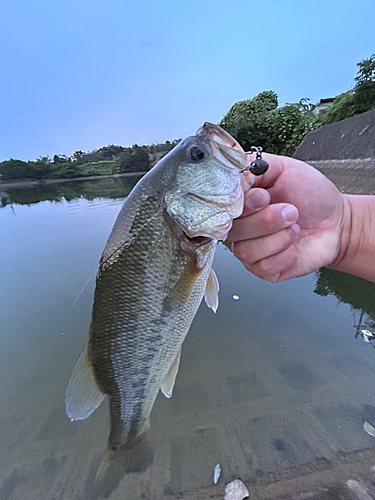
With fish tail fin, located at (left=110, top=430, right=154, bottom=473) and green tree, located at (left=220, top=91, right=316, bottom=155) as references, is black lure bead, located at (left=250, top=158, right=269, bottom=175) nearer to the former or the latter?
fish tail fin, located at (left=110, top=430, right=154, bottom=473)

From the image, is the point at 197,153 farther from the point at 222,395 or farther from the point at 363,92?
the point at 363,92

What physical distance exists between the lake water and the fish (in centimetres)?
182

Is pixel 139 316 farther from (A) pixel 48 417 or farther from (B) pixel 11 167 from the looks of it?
(B) pixel 11 167

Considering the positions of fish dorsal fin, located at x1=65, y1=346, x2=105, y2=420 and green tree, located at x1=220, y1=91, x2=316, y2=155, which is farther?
green tree, located at x1=220, y1=91, x2=316, y2=155

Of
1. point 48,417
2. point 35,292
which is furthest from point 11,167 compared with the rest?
point 48,417

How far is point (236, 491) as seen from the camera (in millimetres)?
2225

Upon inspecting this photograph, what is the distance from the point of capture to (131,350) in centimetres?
140

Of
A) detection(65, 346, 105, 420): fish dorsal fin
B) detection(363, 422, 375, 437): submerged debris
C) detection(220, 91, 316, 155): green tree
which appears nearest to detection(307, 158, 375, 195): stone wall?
detection(363, 422, 375, 437): submerged debris

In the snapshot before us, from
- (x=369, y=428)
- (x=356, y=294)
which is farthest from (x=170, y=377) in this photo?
(x=356, y=294)

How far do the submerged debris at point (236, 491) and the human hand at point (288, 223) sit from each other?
203 centimetres

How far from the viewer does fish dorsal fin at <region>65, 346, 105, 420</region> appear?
136 cm

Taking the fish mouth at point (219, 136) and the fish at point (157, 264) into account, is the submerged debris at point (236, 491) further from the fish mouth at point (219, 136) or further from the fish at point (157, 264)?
the fish mouth at point (219, 136)

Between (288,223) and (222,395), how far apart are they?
2746 millimetres

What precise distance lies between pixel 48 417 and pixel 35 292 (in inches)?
144
